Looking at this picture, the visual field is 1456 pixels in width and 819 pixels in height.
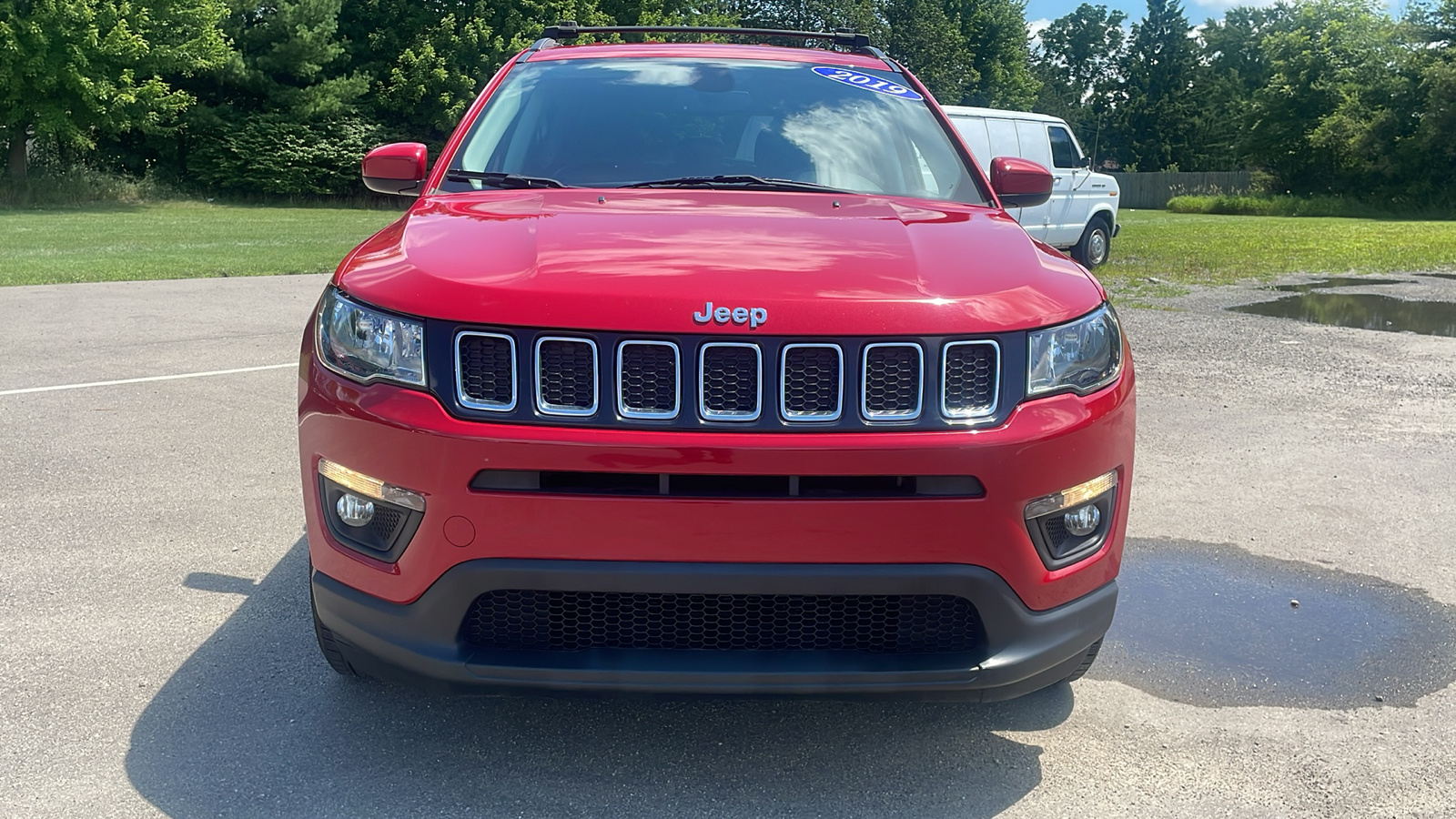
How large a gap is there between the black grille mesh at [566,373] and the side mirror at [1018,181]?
2104 millimetres

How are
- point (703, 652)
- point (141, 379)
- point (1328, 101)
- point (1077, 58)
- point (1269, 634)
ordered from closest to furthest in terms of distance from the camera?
point (703, 652) → point (1269, 634) → point (141, 379) → point (1328, 101) → point (1077, 58)

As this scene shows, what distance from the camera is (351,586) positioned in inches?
99.3

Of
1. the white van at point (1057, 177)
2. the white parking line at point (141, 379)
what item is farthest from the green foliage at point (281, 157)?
the white parking line at point (141, 379)

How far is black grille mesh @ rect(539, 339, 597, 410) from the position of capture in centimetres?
236

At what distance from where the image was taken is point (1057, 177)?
16.9m

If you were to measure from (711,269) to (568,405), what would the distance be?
420 mm

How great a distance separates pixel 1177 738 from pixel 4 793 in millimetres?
2673

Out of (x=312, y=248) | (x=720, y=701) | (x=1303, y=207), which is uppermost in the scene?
(x=720, y=701)

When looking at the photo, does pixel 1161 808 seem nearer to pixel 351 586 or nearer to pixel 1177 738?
pixel 1177 738

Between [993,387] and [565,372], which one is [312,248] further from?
[993,387]

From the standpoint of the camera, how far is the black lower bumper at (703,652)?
232 centimetres

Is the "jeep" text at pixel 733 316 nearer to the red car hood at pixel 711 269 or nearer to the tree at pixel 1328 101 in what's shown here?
the red car hood at pixel 711 269

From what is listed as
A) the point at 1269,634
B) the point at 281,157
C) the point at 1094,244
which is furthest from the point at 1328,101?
the point at 1269,634

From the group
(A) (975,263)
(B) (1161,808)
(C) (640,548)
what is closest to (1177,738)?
(B) (1161,808)
